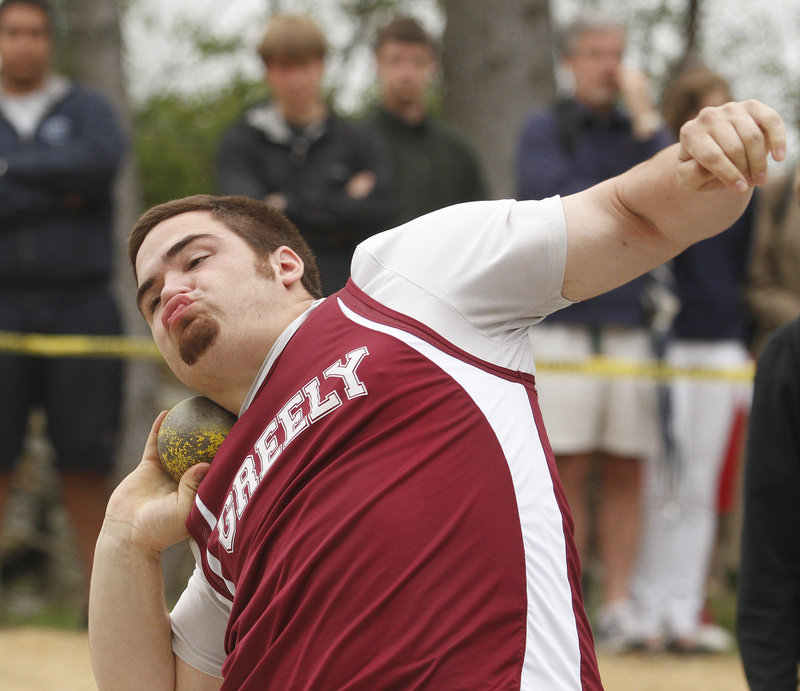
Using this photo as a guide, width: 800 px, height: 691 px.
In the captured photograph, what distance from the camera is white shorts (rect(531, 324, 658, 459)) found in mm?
4988

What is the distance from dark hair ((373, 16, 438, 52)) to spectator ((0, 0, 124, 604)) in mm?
1342

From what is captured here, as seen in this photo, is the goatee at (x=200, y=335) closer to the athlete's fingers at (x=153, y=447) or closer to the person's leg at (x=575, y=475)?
the athlete's fingers at (x=153, y=447)

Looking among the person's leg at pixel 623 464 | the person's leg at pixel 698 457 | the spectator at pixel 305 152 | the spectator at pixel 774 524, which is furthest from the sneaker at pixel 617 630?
the spectator at pixel 774 524

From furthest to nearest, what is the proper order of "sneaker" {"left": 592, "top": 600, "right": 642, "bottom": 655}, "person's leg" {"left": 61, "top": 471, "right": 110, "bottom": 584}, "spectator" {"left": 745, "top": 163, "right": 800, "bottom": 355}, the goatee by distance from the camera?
"spectator" {"left": 745, "top": 163, "right": 800, "bottom": 355}, "person's leg" {"left": 61, "top": 471, "right": 110, "bottom": 584}, "sneaker" {"left": 592, "top": 600, "right": 642, "bottom": 655}, the goatee

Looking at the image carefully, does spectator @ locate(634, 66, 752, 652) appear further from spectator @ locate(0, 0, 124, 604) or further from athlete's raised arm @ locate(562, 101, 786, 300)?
athlete's raised arm @ locate(562, 101, 786, 300)

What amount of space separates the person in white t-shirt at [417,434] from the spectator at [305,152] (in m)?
2.72

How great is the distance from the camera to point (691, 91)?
5.16 meters

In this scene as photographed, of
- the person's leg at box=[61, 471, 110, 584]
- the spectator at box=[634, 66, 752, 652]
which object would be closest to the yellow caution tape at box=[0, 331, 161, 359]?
the person's leg at box=[61, 471, 110, 584]

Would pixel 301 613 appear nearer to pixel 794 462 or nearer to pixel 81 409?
pixel 794 462

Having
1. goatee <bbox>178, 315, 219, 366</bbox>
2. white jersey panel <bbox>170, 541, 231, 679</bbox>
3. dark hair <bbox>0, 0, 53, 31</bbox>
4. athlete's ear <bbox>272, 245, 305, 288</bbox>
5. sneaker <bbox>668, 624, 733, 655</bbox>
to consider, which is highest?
dark hair <bbox>0, 0, 53, 31</bbox>

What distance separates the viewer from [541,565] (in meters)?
1.90

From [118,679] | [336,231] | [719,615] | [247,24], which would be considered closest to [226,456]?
[118,679]

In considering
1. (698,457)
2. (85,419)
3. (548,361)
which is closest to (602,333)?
(548,361)

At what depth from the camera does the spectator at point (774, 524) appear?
2.43 metres
